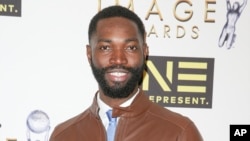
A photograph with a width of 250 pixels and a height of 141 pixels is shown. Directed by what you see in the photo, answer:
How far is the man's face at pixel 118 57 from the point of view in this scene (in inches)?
40.6

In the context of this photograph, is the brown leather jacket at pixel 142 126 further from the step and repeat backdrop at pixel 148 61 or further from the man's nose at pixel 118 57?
the step and repeat backdrop at pixel 148 61

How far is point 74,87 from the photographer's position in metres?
1.44

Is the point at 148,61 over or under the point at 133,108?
over

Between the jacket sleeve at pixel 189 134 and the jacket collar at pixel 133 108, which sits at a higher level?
the jacket collar at pixel 133 108

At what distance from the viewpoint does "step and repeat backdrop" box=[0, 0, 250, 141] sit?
4.69 ft

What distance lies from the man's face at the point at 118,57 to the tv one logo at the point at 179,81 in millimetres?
381

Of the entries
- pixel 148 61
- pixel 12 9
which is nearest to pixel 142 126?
pixel 148 61

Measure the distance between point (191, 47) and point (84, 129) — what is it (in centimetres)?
59

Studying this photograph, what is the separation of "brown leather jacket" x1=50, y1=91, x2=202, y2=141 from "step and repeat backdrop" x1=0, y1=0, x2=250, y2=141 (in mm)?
356

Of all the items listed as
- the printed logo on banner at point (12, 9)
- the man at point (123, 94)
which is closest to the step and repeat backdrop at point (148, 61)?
the printed logo on banner at point (12, 9)

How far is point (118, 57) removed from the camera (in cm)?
102

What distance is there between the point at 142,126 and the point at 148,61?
0.45m

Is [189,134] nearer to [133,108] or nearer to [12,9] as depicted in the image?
[133,108]

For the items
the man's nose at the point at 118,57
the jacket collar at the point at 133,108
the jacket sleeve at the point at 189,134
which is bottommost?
the jacket sleeve at the point at 189,134
